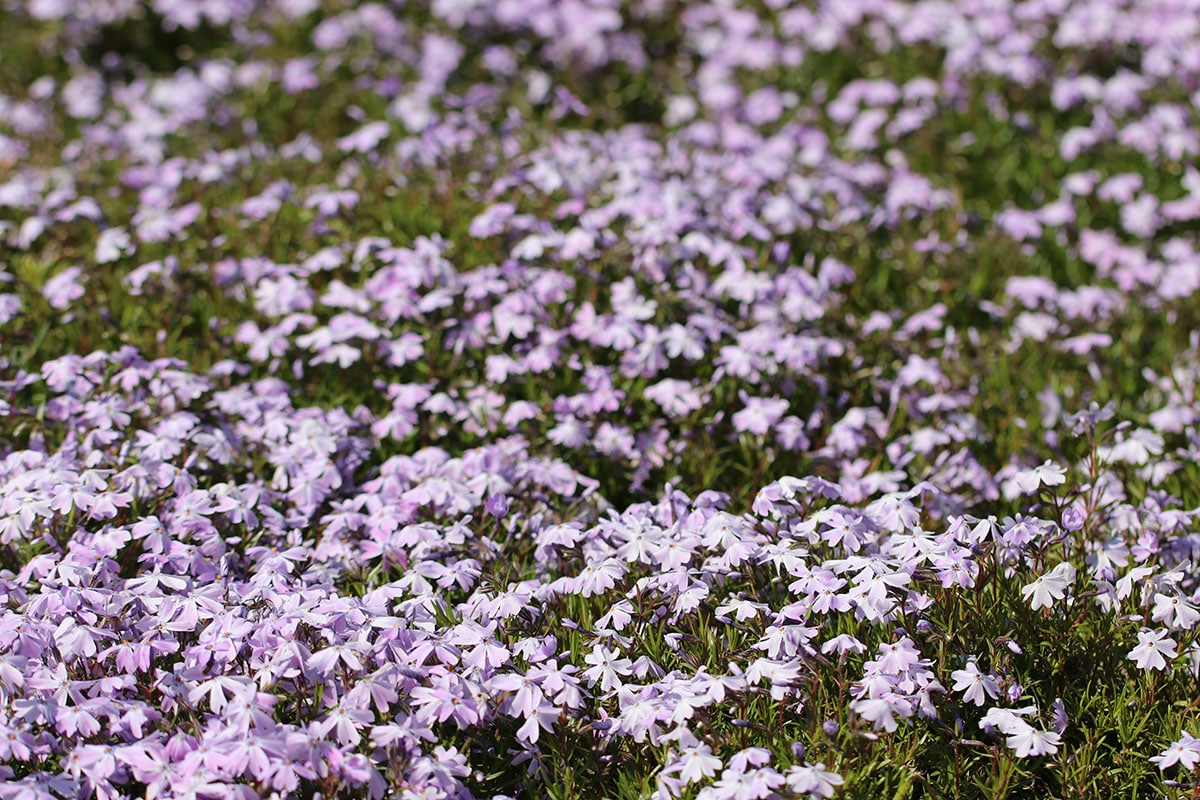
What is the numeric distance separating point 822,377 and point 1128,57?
3.93 meters

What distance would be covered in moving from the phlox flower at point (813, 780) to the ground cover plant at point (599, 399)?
1 centimetres

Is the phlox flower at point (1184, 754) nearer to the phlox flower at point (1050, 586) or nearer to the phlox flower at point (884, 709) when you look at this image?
the phlox flower at point (1050, 586)

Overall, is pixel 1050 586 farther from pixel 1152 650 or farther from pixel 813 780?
pixel 813 780

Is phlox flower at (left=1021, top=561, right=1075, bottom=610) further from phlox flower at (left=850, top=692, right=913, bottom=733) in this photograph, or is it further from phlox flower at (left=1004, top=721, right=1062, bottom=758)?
phlox flower at (left=850, top=692, right=913, bottom=733)

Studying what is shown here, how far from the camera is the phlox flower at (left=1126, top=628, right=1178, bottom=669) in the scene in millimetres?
3408

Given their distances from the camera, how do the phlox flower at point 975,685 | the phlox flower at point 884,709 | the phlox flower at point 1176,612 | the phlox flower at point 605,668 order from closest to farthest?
the phlox flower at point 884,709 → the phlox flower at point 975,685 → the phlox flower at point 605,668 → the phlox flower at point 1176,612

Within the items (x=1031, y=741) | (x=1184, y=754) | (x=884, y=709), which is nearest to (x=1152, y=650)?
(x=1184, y=754)

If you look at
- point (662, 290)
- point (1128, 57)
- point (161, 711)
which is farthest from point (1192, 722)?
point (1128, 57)

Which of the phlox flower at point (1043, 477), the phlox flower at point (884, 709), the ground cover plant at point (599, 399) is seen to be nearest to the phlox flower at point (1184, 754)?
the ground cover plant at point (599, 399)

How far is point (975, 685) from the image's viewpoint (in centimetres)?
326

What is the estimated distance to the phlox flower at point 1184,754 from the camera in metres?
3.17

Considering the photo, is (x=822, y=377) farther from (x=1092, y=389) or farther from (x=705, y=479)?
(x=1092, y=389)

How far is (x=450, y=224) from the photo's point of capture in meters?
5.63

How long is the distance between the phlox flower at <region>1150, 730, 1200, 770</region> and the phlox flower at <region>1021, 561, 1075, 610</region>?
1.57ft
